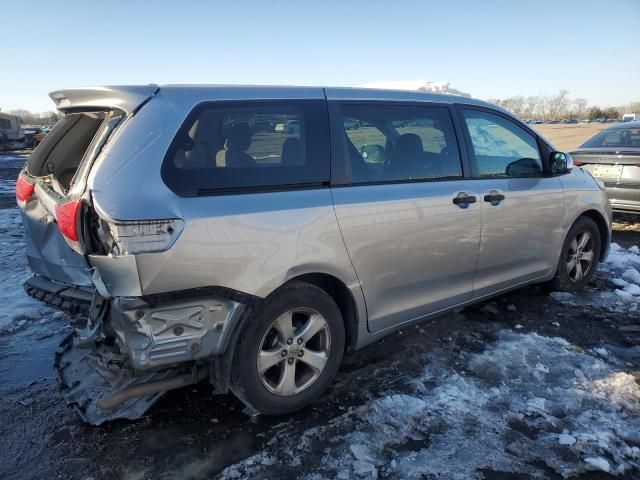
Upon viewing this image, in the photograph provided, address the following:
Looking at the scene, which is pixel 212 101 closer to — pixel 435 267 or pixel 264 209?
pixel 264 209

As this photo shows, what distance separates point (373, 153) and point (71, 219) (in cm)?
187

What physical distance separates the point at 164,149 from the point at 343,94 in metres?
1.30

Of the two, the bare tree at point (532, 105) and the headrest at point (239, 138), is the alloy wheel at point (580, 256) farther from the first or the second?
the bare tree at point (532, 105)

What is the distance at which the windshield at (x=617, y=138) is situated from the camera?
25.3 ft

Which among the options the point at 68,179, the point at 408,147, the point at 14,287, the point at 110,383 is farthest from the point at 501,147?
the point at 14,287

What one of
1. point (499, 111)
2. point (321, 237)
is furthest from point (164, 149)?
point (499, 111)

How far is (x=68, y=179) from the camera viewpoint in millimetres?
3209

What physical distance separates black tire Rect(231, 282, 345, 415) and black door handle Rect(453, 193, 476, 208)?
1.26 m

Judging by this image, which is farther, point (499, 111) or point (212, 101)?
point (499, 111)

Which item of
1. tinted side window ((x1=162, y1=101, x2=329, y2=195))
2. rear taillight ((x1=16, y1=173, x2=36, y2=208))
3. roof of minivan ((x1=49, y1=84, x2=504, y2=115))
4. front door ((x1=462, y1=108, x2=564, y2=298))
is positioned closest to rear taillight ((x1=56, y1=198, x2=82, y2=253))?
tinted side window ((x1=162, y1=101, x2=329, y2=195))

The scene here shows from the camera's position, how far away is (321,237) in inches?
113

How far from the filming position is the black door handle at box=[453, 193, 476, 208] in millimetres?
3600

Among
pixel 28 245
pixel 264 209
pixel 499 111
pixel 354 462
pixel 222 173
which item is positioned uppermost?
pixel 499 111

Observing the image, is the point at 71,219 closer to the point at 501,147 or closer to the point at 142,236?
the point at 142,236
